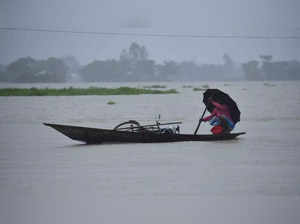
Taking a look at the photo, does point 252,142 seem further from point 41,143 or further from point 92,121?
point 92,121

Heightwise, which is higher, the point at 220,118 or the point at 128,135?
the point at 220,118

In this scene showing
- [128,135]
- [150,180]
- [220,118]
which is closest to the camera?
[150,180]

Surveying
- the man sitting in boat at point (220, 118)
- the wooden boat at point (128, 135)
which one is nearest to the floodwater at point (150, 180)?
the wooden boat at point (128, 135)

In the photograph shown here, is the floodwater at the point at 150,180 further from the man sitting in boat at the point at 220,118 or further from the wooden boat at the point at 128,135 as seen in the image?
the man sitting in boat at the point at 220,118

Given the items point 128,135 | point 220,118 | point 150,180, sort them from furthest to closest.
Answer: point 220,118, point 128,135, point 150,180

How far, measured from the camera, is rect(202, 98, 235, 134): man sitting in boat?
1372cm

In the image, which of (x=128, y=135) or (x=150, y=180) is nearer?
(x=150, y=180)

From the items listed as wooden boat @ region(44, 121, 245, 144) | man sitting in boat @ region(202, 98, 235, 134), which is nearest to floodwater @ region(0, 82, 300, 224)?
wooden boat @ region(44, 121, 245, 144)

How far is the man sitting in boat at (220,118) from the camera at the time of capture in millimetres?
13719

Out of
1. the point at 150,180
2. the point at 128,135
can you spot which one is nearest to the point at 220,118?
the point at 128,135

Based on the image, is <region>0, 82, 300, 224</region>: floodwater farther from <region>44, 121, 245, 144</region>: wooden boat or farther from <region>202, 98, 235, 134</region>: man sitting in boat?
<region>202, 98, 235, 134</region>: man sitting in boat

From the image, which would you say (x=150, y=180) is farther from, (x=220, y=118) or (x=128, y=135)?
(x=220, y=118)

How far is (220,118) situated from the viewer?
13797mm

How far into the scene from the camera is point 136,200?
8.21 metres
